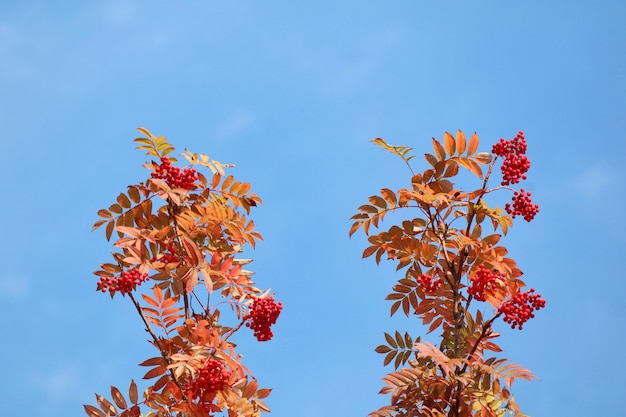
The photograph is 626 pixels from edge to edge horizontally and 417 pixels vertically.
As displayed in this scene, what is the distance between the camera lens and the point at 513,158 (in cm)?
432

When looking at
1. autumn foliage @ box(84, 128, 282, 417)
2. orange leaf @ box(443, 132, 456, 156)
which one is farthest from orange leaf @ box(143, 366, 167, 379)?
orange leaf @ box(443, 132, 456, 156)

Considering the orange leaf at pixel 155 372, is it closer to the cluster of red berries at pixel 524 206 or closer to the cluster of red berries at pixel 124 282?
the cluster of red berries at pixel 124 282

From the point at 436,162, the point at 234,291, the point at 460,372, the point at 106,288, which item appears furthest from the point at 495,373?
the point at 106,288

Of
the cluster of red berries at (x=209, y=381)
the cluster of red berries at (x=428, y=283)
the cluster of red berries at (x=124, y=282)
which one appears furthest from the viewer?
the cluster of red berries at (x=428, y=283)

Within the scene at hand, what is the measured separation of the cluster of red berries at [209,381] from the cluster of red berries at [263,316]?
34 centimetres

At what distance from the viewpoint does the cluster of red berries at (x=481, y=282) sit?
13.7ft

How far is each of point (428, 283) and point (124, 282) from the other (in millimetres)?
1646

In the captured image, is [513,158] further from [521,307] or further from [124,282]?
[124,282]

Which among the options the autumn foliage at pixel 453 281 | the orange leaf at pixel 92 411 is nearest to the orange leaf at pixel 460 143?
the autumn foliage at pixel 453 281

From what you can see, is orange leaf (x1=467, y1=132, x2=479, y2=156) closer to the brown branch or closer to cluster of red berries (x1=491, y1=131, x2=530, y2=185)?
cluster of red berries (x1=491, y1=131, x2=530, y2=185)

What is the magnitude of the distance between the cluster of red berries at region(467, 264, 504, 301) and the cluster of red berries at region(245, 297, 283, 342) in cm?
103

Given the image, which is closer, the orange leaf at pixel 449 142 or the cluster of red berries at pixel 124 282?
the cluster of red berries at pixel 124 282

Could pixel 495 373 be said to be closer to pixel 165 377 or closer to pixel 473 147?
pixel 473 147

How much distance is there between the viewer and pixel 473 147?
440cm
